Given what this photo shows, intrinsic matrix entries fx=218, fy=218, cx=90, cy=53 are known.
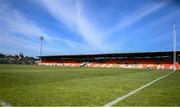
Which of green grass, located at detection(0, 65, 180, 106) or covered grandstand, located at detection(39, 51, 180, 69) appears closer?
green grass, located at detection(0, 65, 180, 106)

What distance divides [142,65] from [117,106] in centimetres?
6917

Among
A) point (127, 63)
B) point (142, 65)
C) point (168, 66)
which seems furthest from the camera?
point (127, 63)

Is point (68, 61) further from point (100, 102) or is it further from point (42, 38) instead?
point (100, 102)

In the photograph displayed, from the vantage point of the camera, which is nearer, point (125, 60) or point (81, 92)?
point (81, 92)

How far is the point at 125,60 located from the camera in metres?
84.7

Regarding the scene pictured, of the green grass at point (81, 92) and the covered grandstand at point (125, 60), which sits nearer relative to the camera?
the green grass at point (81, 92)

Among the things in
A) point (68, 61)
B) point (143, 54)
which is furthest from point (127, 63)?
point (68, 61)

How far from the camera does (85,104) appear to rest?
24.3ft

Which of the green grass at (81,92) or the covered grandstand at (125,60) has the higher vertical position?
the covered grandstand at (125,60)

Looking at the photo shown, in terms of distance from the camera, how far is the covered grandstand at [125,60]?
72.0 m

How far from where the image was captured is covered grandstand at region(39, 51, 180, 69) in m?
72.0

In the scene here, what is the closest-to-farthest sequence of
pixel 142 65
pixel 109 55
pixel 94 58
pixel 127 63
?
pixel 142 65, pixel 127 63, pixel 109 55, pixel 94 58

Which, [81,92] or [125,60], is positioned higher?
[125,60]

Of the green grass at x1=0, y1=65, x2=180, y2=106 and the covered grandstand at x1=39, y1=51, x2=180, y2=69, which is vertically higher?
the covered grandstand at x1=39, y1=51, x2=180, y2=69
